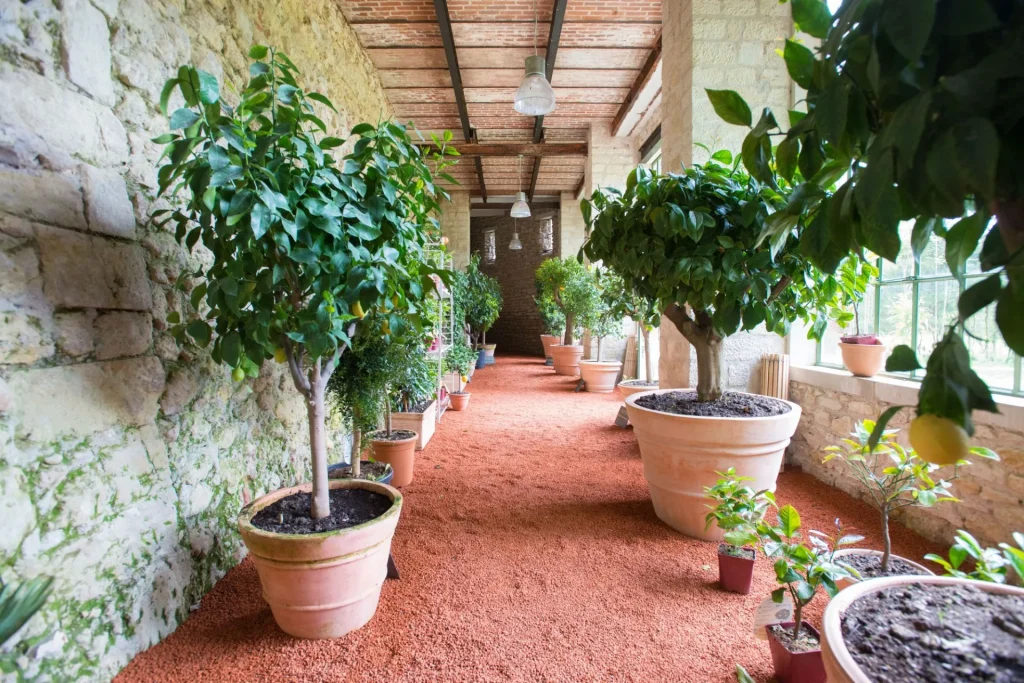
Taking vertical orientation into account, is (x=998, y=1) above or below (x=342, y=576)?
above

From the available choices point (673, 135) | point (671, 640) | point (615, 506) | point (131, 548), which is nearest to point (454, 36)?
point (673, 135)

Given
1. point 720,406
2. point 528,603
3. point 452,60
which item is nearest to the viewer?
point 528,603

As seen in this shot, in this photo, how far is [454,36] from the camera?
4090mm

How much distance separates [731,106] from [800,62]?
0.40ft

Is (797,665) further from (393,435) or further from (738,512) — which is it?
(393,435)

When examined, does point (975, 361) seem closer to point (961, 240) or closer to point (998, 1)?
point (961, 240)

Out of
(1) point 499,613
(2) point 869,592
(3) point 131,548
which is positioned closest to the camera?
(2) point 869,592

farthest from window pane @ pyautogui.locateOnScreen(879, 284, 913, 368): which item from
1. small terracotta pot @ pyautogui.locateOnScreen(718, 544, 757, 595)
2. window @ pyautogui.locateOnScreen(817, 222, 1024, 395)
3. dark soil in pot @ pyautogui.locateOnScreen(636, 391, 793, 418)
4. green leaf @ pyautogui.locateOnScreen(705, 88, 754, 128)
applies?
green leaf @ pyautogui.locateOnScreen(705, 88, 754, 128)

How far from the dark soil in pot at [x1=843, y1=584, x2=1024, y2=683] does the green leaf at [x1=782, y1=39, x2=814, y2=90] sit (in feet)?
2.77

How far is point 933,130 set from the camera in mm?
427

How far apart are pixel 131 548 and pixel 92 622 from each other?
19 centimetres

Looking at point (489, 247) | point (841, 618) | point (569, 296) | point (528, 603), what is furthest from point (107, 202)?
point (489, 247)

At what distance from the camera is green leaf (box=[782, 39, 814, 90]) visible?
55 cm

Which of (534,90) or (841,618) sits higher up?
(534,90)
